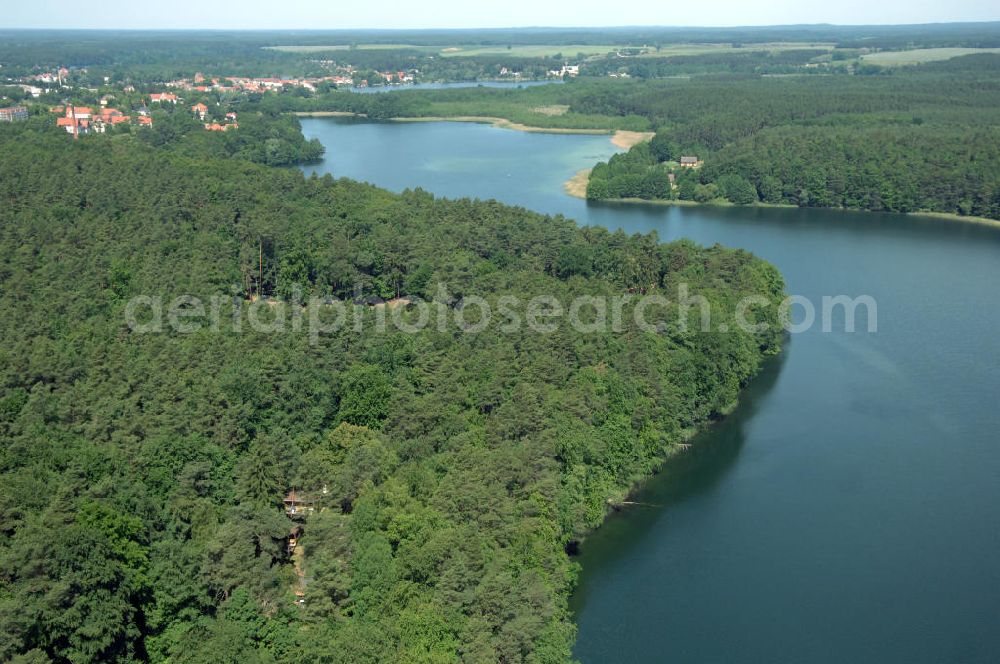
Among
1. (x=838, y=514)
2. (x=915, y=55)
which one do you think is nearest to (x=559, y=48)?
(x=915, y=55)

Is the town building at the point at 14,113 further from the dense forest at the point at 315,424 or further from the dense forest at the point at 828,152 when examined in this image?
the dense forest at the point at 828,152

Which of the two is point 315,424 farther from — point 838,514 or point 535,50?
point 535,50

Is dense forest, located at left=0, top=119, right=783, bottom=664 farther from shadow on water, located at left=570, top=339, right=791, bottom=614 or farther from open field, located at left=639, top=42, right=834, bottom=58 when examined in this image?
open field, located at left=639, top=42, right=834, bottom=58

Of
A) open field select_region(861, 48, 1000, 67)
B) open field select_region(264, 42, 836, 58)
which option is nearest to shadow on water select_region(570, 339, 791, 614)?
open field select_region(861, 48, 1000, 67)

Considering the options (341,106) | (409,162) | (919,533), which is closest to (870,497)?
(919,533)

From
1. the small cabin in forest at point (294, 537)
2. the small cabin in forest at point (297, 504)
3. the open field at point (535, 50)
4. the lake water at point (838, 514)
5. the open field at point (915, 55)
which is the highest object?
the open field at point (915, 55)

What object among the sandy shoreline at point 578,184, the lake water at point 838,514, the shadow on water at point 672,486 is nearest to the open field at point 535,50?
the sandy shoreline at point 578,184
